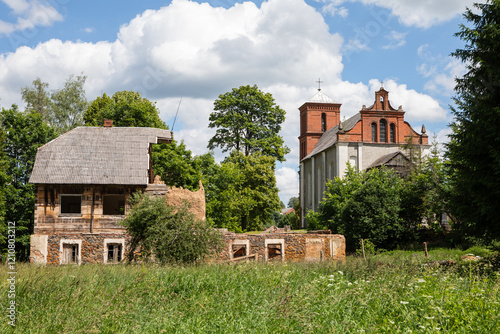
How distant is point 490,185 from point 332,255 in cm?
1028

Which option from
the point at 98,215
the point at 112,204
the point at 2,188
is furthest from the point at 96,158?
the point at 112,204

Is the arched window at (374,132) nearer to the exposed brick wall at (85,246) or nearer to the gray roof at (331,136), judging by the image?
the gray roof at (331,136)

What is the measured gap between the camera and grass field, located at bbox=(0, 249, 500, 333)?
7.11 m

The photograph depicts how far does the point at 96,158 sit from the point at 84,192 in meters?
1.86

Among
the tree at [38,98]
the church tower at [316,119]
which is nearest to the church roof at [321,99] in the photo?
the church tower at [316,119]

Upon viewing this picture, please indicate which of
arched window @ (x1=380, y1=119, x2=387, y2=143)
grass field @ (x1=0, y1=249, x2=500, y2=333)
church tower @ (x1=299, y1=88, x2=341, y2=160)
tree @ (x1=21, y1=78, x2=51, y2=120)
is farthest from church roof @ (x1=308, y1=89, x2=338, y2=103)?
grass field @ (x1=0, y1=249, x2=500, y2=333)

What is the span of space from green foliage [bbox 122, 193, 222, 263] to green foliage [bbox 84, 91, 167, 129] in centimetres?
1893

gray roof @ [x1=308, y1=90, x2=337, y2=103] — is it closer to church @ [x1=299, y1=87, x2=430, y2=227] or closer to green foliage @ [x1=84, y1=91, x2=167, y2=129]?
church @ [x1=299, y1=87, x2=430, y2=227]

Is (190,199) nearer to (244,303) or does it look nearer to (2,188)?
(2,188)

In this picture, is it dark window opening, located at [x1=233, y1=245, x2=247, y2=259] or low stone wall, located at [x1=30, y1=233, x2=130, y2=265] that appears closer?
low stone wall, located at [x1=30, y1=233, x2=130, y2=265]

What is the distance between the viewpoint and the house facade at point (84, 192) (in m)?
23.7

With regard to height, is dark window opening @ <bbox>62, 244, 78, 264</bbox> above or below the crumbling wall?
below

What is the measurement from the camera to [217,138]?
44656mm

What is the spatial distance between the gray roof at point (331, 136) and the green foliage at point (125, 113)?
19519mm
